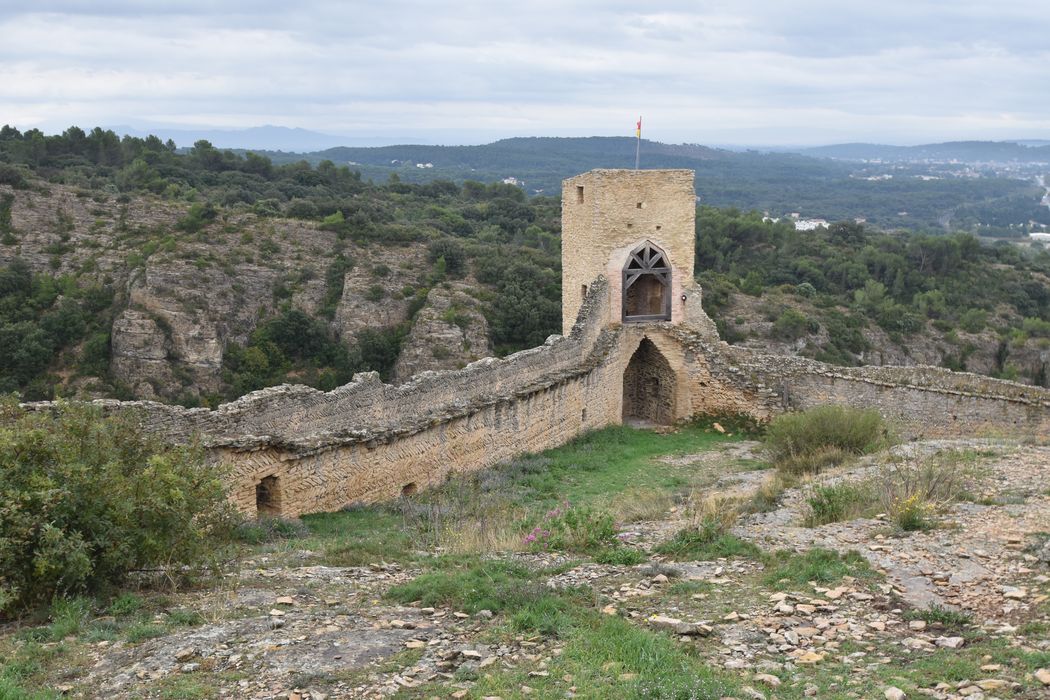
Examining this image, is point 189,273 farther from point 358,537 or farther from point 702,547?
point 702,547

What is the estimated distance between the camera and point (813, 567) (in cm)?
725

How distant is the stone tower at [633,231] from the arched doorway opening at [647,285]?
0.06ft

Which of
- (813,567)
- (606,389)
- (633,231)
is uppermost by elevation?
(633,231)

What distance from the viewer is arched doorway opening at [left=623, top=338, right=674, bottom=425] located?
60.7ft

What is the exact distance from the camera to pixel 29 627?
6164 millimetres

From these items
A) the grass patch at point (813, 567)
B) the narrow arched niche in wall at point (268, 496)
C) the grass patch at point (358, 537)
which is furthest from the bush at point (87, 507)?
the grass patch at point (813, 567)

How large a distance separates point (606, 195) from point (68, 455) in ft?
40.3

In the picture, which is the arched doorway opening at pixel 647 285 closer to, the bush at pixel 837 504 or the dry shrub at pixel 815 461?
the dry shrub at pixel 815 461

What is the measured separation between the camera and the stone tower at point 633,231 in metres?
17.5

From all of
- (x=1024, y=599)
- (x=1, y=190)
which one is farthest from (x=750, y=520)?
(x=1, y=190)

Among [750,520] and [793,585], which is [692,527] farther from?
[793,585]

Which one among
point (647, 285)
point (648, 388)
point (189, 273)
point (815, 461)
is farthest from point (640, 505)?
point (189, 273)

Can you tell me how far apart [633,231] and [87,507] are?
12.6 m

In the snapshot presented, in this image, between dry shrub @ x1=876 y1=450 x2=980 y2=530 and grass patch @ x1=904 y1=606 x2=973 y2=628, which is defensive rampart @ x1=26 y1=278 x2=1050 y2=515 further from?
grass patch @ x1=904 y1=606 x2=973 y2=628
